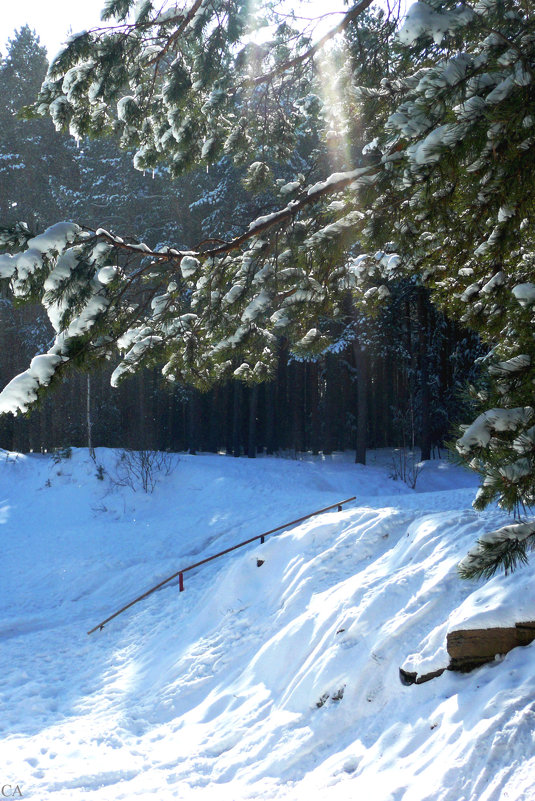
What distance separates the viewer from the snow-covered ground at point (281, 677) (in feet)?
13.7

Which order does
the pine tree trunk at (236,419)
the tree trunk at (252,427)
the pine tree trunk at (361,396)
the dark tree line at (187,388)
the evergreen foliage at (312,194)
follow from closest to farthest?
the evergreen foliage at (312,194) → the pine tree trunk at (361,396) → the dark tree line at (187,388) → the tree trunk at (252,427) → the pine tree trunk at (236,419)

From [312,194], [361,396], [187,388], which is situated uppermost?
[312,194]

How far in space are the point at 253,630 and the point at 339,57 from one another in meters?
6.85

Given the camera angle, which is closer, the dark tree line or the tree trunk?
the dark tree line

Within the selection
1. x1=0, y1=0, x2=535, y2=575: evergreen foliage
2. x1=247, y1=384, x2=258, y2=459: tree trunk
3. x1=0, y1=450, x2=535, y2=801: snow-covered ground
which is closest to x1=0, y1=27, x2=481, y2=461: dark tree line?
x1=247, y1=384, x2=258, y2=459: tree trunk

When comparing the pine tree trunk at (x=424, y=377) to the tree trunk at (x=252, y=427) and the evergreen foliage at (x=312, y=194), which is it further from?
the evergreen foliage at (x=312, y=194)

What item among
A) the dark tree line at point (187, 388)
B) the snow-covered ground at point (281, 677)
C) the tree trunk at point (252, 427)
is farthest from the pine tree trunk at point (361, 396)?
the snow-covered ground at point (281, 677)

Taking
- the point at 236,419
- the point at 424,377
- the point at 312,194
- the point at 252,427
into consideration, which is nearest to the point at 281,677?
the point at 312,194

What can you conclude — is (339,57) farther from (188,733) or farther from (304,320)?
(188,733)

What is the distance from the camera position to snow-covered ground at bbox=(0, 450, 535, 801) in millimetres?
4172

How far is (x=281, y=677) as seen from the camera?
6625 millimetres

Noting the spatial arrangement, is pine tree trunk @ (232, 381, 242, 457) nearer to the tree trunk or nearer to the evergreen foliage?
the tree trunk

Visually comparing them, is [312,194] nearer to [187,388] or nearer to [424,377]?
[424,377]

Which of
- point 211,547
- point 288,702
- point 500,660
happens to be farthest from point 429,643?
point 211,547
